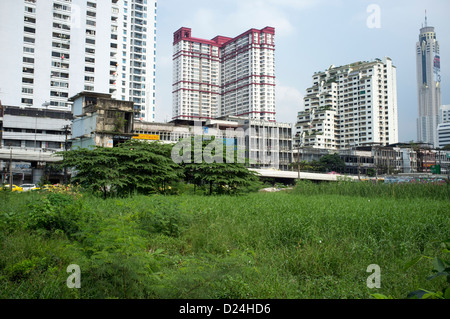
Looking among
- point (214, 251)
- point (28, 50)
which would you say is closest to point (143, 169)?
point (214, 251)

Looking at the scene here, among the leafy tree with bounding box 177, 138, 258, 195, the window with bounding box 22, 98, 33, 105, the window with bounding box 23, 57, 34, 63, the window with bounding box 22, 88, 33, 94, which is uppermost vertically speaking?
the window with bounding box 23, 57, 34, 63

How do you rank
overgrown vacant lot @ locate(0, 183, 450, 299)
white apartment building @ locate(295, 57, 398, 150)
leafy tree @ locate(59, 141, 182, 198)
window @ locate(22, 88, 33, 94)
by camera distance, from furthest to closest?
white apartment building @ locate(295, 57, 398, 150), window @ locate(22, 88, 33, 94), leafy tree @ locate(59, 141, 182, 198), overgrown vacant lot @ locate(0, 183, 450, 299)

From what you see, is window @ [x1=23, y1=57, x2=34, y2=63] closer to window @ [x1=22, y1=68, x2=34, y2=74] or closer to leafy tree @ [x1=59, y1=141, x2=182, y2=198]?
window @ [x1=22, y1=68, x2=34, y2=74]

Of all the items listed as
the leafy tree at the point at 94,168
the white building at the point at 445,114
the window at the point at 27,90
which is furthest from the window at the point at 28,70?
the white building at the point at 445,114

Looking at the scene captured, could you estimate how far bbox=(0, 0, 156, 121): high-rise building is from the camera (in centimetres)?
4328

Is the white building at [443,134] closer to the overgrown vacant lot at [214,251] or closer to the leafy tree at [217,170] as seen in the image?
the leafy tree at [217,170]

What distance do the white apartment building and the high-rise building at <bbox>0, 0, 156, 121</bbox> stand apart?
4398 cm

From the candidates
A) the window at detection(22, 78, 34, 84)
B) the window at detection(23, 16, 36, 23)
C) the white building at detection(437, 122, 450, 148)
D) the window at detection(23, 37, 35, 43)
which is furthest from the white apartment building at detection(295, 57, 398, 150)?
the window at detection(23, 16, 36, 23)

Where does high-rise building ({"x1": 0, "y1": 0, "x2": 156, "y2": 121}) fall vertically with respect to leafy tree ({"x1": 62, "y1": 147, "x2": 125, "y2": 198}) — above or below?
above

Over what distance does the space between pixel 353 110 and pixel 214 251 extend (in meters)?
84.7

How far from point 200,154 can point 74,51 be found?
41.7 meters

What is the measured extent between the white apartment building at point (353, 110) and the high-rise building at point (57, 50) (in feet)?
144

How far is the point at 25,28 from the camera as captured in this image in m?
45.0
